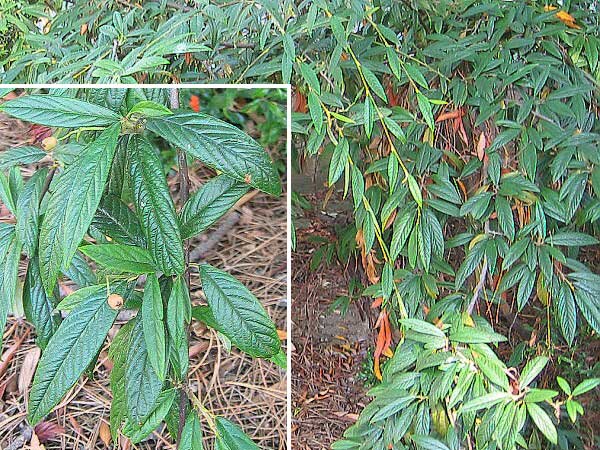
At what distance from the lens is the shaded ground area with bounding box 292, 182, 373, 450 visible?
152 centimetres

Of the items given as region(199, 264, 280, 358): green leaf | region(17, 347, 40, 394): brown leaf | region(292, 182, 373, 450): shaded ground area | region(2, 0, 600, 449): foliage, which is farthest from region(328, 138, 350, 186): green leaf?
region(292, 182, 373, 450): shaded ground area

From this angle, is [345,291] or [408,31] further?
[345,291]

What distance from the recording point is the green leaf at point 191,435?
578mm

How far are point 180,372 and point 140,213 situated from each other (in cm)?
13

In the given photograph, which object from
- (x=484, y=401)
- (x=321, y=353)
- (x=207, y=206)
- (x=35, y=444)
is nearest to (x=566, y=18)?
(x=484, y=401)

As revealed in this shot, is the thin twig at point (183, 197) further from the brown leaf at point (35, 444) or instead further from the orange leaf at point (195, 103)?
the brown leaf at point (35, 444)

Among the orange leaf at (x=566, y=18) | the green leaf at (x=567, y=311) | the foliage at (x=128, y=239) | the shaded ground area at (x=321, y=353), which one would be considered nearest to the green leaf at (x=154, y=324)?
the foliage at (x=128, y=239)

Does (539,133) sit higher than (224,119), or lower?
lower

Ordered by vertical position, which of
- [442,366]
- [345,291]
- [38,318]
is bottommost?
[345,291]

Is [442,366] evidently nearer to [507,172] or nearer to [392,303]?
[392,303]

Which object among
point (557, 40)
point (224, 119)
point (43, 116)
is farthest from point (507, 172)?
point (43, 116)

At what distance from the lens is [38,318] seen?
602 mm

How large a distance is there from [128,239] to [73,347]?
9 centimetres

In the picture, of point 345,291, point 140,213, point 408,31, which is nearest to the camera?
point 140,213
